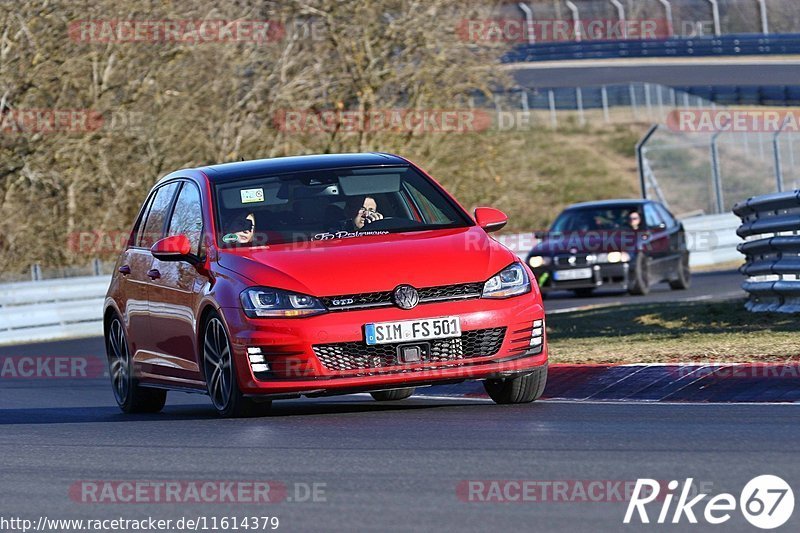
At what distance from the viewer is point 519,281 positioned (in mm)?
10031

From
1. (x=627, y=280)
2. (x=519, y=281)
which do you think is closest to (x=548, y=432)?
(x=519, y=281)

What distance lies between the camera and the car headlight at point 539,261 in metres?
26.0

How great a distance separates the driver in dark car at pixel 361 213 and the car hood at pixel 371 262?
0.27 metres

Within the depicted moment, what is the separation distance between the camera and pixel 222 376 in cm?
1020

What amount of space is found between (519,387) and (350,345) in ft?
4.29

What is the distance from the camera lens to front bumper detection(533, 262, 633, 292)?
83.5 feet

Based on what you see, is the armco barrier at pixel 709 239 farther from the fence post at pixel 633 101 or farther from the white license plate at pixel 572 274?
the fence post at pixel 633 101

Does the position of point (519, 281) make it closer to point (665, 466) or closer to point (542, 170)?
point (665, 466)

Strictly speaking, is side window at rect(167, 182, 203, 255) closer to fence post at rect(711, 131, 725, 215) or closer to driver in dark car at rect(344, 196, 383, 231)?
driver in dark car at rect(344, 196, 383, 231)

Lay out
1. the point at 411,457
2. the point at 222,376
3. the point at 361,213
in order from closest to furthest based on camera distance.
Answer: the point at 411,457 < the point at 222,376 < the point at 361,213

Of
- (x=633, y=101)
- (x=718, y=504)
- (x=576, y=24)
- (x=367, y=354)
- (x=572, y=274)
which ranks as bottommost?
(x=633, y=101)

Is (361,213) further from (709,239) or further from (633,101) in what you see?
(633,101)

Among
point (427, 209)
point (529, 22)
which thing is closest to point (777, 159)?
point (427, 209)

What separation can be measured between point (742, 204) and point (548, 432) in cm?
818
